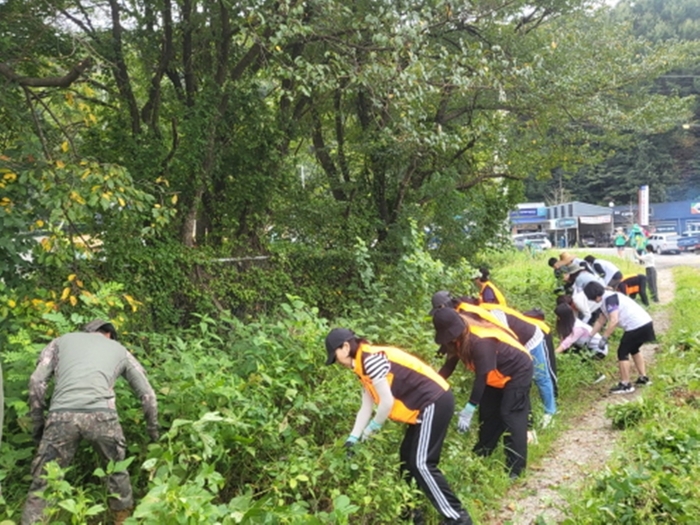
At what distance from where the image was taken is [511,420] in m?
5.18

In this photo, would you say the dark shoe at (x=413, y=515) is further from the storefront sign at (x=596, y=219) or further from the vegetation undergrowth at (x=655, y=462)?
the storefront sign at (x=596, y=219)

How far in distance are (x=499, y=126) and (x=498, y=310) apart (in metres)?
6.69

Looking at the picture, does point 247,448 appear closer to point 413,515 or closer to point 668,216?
point 413,515

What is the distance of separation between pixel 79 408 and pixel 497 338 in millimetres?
3173

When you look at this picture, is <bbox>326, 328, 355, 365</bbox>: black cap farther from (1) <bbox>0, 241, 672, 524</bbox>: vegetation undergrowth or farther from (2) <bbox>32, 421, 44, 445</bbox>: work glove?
(2) <bbox>32, 421, 44, 445</bbox>: work glove

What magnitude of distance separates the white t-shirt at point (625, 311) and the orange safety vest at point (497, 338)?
8.29 feet

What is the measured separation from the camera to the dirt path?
4.57 meters

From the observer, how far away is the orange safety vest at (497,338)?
4820 mm

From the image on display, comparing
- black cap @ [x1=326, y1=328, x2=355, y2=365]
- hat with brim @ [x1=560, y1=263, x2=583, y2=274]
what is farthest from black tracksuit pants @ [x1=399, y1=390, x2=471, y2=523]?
hat with brim @ [x1=560, y1=263, x2=583, y2=274]

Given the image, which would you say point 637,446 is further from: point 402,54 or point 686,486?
point 402,54

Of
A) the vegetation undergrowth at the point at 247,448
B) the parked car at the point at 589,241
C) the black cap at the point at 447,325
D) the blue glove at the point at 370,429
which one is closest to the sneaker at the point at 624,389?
the vegetation undergrowth at the point at 247,448

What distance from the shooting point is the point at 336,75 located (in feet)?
23.4

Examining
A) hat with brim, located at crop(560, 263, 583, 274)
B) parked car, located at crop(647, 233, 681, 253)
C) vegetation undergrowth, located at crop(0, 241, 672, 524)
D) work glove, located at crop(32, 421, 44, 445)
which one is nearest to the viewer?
vegetation undergrowth, located at crop(0, 241, 672, 524)

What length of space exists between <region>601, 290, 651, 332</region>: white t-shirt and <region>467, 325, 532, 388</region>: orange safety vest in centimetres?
253
